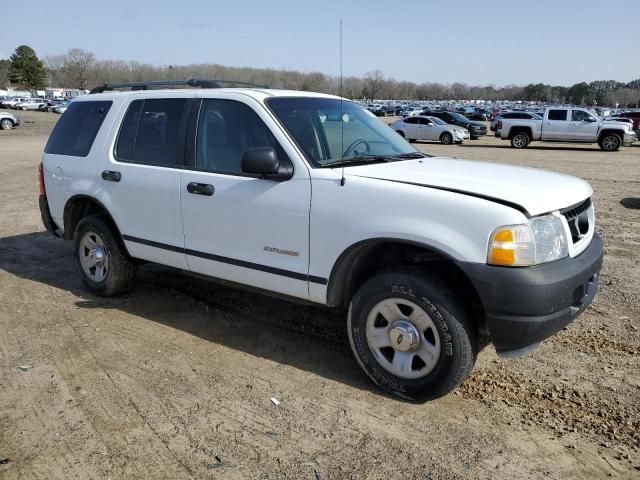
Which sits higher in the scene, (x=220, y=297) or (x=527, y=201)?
(x=527, y=201)

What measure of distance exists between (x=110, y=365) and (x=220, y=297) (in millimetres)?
1513

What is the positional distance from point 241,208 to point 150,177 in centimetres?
109

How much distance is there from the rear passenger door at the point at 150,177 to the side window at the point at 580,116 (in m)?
24.9

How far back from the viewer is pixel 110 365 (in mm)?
3969

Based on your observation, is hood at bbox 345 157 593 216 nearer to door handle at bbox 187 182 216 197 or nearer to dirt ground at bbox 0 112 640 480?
door handle at bbox 187 182 216 197

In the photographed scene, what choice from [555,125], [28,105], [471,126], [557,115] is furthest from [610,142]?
[28,105]

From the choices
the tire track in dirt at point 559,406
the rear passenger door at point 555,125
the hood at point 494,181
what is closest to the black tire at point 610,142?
the rear passenger door at point 555,125

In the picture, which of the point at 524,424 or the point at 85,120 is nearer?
the point at 524,424

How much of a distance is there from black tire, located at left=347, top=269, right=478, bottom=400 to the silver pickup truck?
973 inches

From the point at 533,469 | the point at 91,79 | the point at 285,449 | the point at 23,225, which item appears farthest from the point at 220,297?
the point at 91,79

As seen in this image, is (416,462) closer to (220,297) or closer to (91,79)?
(220,297)

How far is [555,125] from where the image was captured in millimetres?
25734

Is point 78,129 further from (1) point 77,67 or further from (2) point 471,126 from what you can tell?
(1) point 77,67

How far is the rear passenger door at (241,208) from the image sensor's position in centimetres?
373
